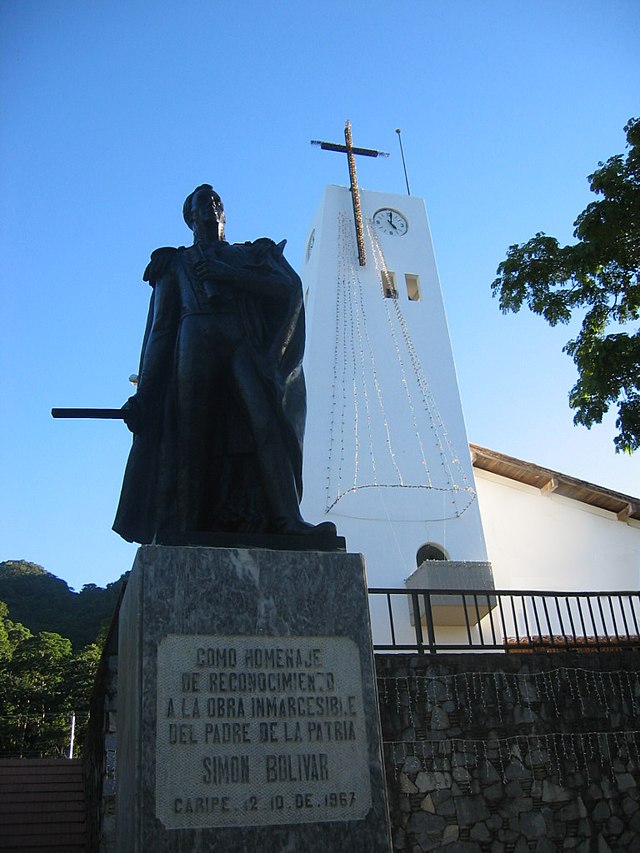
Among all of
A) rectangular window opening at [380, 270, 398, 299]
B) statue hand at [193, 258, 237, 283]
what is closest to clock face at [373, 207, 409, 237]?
rectangular window opening at [380, 270, 398, 299]

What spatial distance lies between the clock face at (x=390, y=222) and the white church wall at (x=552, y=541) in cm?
626

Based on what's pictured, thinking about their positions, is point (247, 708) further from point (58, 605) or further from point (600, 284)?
point (58, 605)

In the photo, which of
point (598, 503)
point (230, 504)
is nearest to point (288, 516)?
point (230, 504)

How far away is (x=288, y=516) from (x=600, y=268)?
6.65 metres

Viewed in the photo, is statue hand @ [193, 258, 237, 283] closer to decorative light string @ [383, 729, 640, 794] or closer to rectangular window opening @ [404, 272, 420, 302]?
decorative light string @ [383, 729, 640, 794]

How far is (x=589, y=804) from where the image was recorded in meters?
8.69

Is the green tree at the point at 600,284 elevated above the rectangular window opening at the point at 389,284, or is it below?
below

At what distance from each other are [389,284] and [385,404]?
11.2 ft

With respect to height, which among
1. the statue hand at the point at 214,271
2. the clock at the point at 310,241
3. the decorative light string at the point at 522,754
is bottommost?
the decorative light string at the point at 522,754

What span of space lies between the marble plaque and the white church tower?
12271 mm

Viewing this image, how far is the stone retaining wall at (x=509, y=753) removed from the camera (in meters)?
8.29

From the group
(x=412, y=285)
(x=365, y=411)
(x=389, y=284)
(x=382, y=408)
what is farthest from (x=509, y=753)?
(x=412, y=285)

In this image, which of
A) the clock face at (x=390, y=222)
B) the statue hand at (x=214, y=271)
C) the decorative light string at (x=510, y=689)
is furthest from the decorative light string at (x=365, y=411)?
the statue hand at (x=214, y=271)

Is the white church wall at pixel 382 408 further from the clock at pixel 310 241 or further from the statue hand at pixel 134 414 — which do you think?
the statue hand at pixel 134 414
